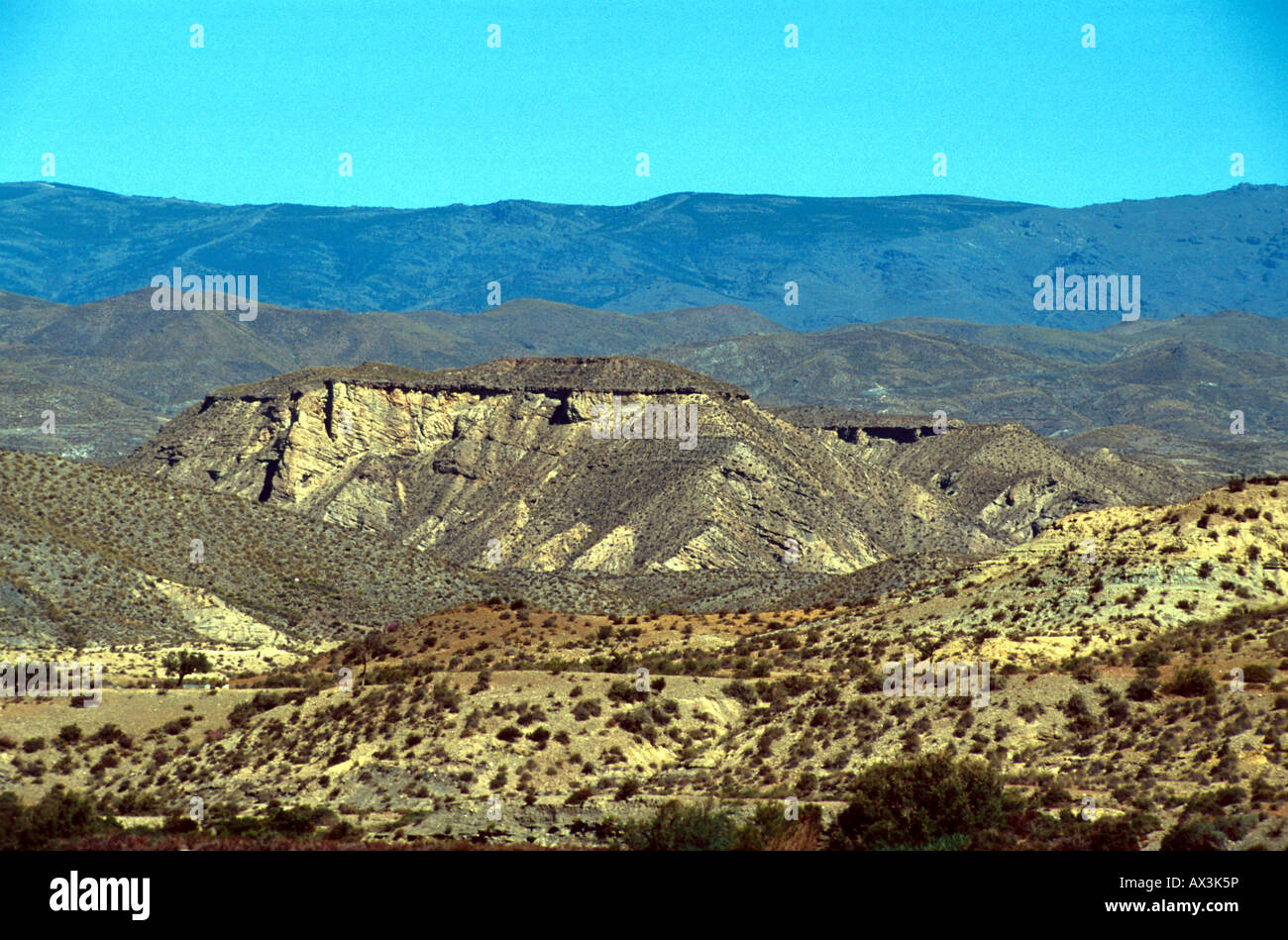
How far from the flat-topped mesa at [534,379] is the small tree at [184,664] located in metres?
75.7

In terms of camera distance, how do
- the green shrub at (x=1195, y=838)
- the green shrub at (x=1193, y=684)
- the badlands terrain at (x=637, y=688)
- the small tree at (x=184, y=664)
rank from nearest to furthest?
1. the green shrub at (x=1195, y=838)
2. the badlands terrain at (x=637, y=688)
3. the green shrub at (x=1193, y=684)
4. the small tree at (x=184, y=664)

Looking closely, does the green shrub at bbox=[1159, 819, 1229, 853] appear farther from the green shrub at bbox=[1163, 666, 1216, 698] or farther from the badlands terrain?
the green shrub at bbox=[1163, 666, 1216, 698]

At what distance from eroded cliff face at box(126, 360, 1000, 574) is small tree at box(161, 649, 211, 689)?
49337mm

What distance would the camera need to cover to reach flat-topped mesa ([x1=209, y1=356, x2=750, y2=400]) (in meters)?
136

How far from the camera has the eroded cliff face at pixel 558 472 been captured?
113875mm

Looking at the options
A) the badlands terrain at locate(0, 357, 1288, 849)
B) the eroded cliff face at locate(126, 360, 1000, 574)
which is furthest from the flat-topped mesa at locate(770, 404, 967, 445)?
the badlands terrain at locate(0, 357, 1288, 849)

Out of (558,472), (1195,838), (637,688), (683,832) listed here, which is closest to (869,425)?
(558,472)

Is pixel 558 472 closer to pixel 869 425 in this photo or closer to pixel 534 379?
pixel 534 379

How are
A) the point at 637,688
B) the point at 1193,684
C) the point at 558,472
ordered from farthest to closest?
1. the point at 558,472
2. the point at 637,688
3. the point at 1193,684

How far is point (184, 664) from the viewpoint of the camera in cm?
5553

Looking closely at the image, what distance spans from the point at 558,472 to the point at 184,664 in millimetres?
72636

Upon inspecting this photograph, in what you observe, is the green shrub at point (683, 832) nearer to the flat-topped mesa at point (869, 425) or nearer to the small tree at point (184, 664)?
the small tree at point (184, 664)

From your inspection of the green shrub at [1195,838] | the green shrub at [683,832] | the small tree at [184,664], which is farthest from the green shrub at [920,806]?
the small tree at [184,664]
